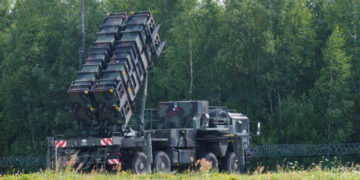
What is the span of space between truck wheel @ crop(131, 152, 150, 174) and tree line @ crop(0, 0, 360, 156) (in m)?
16.1

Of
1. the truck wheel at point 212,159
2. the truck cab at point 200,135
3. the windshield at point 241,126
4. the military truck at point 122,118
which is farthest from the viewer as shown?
the windshield at point 241,126

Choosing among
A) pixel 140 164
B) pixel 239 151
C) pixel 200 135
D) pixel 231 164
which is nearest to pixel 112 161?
pixel 140 164

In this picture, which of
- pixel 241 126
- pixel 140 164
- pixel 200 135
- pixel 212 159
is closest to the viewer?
pixel 140 164

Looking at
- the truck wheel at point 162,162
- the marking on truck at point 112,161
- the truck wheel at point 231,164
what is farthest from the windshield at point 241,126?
the marking on truck at point 112,161

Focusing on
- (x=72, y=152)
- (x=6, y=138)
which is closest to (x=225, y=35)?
(x=6, y=138)

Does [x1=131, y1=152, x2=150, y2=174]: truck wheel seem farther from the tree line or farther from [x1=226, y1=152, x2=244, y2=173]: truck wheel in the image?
the tree line

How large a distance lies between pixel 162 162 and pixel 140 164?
50.3 inches

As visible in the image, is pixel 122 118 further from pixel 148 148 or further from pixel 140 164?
pixel 140 164

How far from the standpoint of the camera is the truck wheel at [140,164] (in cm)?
2077

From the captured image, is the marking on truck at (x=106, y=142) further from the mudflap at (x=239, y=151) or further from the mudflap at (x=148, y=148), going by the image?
the mudflap at (x=239, y=151)

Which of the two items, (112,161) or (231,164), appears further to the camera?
(231,164)

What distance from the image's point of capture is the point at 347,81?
3684 cm

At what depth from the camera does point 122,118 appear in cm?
2088

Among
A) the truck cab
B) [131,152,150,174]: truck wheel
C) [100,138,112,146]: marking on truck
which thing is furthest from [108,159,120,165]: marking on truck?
→ the truck cab
